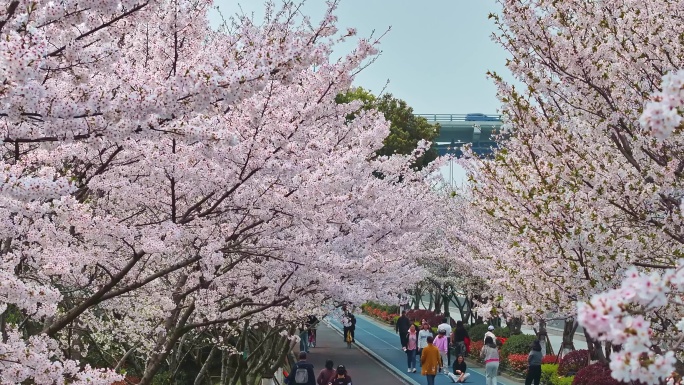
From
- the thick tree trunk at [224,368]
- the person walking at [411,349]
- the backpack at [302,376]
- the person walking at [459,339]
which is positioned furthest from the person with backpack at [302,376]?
the person walking at [459,339]

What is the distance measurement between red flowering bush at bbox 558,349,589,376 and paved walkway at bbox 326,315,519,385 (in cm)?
205

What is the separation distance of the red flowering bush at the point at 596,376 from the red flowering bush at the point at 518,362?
269 inches

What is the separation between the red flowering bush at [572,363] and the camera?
61.6 ft

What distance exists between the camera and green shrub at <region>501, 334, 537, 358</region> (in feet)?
76.8

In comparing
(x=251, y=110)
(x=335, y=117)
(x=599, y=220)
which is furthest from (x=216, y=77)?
(x=335, y=117)

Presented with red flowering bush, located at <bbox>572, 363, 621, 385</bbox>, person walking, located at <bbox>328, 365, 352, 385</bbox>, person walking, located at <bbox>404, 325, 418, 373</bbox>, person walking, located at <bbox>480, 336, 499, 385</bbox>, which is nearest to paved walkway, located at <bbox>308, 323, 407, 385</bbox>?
person walking, located at <bbox>404, 325, 418, 373</bbox>

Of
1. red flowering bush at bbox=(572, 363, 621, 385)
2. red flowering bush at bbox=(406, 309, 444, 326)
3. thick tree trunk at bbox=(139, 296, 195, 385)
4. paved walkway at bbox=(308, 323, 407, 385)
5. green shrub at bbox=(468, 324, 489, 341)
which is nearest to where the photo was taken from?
thick tree trunk at bbox=(139, 296, 195, 385)

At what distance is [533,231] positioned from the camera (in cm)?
957

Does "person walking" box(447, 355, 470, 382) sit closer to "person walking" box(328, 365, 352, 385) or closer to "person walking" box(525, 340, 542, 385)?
"person walking" box(525, 340, 542, 385)

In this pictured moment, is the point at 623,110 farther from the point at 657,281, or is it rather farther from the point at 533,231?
the point at 657,281

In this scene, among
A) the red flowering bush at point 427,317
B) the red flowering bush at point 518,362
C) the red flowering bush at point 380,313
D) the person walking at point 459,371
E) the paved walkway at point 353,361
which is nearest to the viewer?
the person walking at point 459,371

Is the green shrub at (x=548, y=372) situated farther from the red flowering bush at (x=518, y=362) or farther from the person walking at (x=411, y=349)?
the person walking at (x=411, y=349)

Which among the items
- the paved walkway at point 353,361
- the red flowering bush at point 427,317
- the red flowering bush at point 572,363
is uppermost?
the red flowering bush at point 427,317

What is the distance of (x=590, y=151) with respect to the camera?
9.17m
